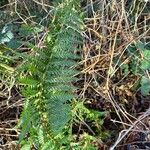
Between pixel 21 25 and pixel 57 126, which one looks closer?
pixel 57 126

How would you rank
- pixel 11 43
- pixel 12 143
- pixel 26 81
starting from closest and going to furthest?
pixel 26 81 < pixel 12 143 < pixel 11 43

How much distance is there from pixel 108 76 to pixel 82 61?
14 centimetres

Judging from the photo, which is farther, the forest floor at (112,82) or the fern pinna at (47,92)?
the forest floor at (112,82)

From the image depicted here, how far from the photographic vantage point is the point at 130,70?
1.89 meters

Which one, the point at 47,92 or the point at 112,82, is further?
the point at 112,82

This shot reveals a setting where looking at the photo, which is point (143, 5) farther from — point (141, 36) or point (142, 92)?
point (142, 92)

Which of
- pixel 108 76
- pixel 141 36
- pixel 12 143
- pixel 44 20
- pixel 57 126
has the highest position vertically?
pixel 44 20

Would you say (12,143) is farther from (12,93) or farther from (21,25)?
(21,25)

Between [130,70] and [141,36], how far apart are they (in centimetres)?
17

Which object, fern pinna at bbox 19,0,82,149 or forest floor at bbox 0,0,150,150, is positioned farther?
forest floor at bbox 0,0,150,150

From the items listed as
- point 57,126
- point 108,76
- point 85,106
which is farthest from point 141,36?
point 57,126

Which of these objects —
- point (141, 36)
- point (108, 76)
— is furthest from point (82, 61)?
point (141, 36)

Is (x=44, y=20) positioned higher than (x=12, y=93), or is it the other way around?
(x=44, y=20)

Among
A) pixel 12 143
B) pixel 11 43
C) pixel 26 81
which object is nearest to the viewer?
pixel 26 81
